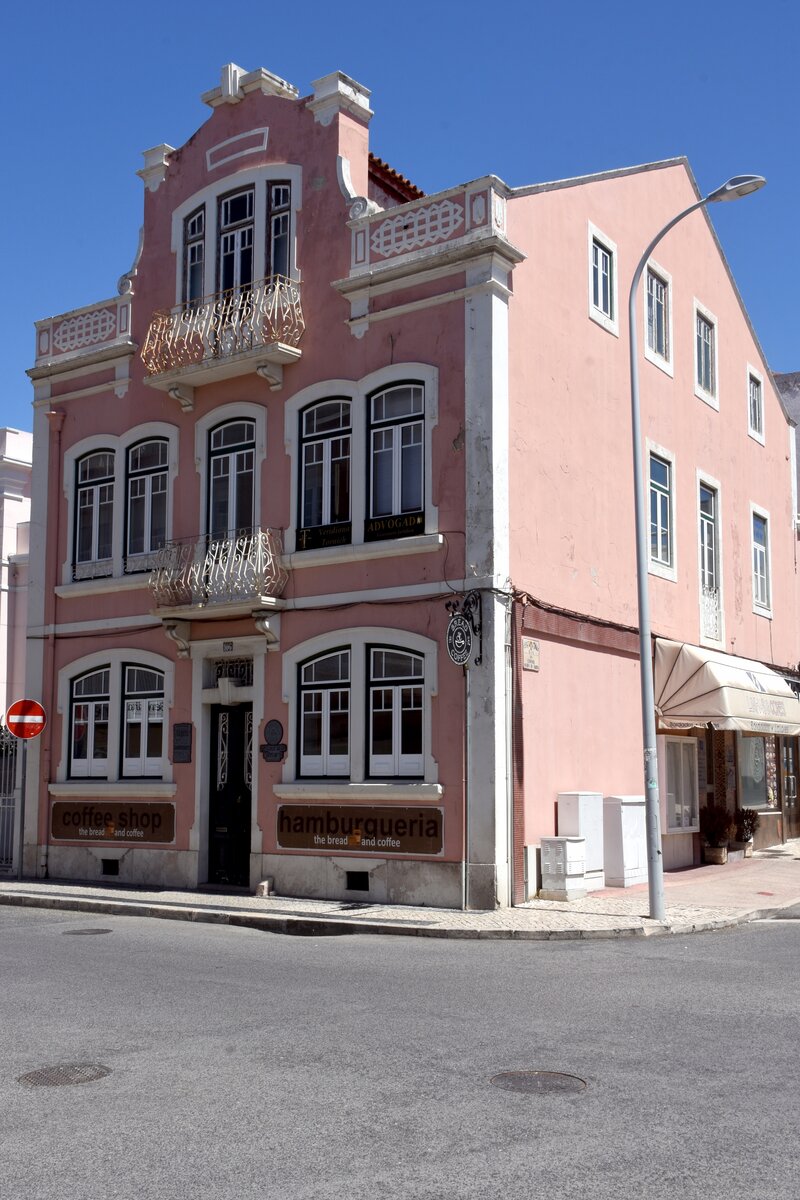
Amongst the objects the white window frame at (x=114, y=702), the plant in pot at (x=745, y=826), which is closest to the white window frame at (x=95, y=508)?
the white window frame at (x=114, y=702)

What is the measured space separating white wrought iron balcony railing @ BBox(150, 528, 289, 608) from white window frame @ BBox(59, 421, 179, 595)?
799 millimetres

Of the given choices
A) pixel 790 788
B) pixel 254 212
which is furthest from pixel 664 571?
pixel 254 212

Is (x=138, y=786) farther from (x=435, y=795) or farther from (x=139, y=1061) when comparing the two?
(x=139, y=1061)

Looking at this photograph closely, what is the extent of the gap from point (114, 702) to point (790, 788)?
15.3m

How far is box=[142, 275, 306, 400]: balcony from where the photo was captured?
1845 cm

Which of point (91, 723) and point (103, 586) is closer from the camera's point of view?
point (103, 586)

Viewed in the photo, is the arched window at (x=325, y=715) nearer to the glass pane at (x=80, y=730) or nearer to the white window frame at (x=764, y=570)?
the glass pane at (x=80, y=730)

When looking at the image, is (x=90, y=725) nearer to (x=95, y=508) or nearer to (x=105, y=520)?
(x=105, y=520)

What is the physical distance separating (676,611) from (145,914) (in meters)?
10.6

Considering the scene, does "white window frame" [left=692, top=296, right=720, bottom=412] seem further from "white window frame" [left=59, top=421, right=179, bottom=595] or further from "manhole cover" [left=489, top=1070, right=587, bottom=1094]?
"manhole cover" [left=489, top=1070, right=587, bottom=1094]

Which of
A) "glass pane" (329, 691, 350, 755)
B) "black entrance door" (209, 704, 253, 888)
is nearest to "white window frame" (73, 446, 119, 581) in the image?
"black entrance door" (209, 704, 253, 888)

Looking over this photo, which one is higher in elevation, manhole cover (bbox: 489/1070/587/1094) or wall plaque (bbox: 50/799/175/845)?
wall plaque (bbox: 50/799/175/845)

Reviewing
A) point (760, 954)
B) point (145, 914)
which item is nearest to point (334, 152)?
point (145, 914)

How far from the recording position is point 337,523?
1778 cm
